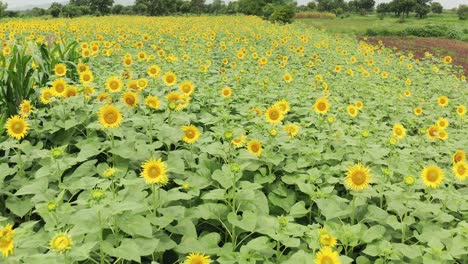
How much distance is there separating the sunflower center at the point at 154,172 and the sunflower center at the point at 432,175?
5.79ft

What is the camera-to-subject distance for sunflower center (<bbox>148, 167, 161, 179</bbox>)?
2051mm

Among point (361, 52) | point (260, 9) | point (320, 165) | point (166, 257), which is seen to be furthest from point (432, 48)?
point (260, 9)

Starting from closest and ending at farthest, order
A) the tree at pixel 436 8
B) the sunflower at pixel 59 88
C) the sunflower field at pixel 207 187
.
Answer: the sunflower field at pixel 207 187
the sunflower at pixel 59 88
the tree at pixel 436 8

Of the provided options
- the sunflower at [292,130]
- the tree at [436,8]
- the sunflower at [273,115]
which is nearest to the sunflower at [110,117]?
the sunflower at [273,115]

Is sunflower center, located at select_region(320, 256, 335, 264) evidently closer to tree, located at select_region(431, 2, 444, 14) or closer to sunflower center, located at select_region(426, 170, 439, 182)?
sunflower center, located at select_region(426, 170, 439, 182)

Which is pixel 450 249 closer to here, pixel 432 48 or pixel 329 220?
pixel 329 220

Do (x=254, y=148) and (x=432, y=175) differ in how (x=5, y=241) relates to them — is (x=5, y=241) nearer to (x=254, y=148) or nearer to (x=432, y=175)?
(x=254, y=148)

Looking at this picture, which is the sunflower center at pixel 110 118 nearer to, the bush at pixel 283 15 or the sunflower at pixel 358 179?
the sunflower at pixel 358 179

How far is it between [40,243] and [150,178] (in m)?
0.59

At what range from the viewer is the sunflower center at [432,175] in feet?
8.33

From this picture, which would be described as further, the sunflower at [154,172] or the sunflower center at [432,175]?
the sunflower center at [432,175]

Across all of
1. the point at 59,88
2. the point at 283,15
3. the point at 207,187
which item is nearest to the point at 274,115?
the point at 207,187

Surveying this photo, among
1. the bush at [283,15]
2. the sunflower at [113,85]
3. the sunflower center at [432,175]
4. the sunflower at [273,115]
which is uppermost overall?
the bush at [283,15]

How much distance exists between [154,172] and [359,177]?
1190 mm
